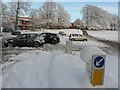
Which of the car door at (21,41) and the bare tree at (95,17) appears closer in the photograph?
the car door at (21,41)

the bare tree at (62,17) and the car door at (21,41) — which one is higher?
the bare tree at (62,17)

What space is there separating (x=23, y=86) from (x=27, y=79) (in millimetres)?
850

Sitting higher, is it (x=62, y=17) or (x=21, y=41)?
(x=62, y=17)

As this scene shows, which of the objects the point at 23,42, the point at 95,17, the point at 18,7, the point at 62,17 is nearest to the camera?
the point at 23,42

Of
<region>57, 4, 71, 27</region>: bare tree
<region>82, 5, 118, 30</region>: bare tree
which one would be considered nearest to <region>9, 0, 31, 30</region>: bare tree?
<region>57, 4, 71, 27</region>: bare tree

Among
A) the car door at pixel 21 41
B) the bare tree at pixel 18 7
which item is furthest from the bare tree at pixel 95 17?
the car door at pixel 21 41

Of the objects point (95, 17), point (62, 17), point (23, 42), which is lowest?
point (23, 42)

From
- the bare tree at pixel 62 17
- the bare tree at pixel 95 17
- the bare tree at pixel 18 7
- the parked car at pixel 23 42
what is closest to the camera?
the parked car at pixel 23 42

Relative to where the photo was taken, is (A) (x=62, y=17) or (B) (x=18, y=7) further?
(A) (x=62, y=17)

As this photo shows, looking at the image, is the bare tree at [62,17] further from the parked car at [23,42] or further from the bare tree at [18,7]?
the parked car at [23,42]

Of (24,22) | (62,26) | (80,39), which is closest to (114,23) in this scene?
(62,26)

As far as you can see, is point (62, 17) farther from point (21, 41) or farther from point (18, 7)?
point (21, 41)

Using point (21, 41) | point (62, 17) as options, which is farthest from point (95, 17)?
point (21, 41)

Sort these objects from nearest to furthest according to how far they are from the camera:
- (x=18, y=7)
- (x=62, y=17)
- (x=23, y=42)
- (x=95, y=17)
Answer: (x=23, y=42) < (x=18, y=7) < (x=62, y=17) < (x=95, y=17)
